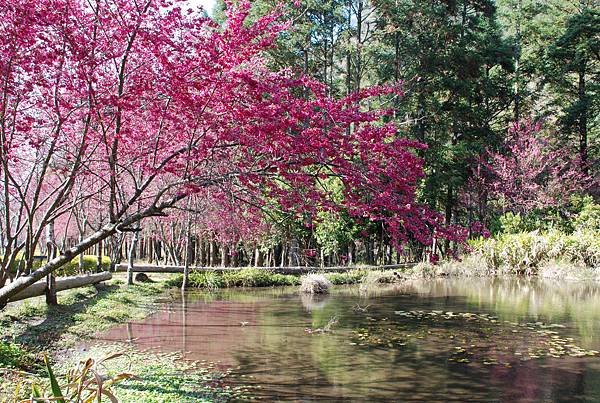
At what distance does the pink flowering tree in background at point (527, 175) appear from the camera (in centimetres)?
2250

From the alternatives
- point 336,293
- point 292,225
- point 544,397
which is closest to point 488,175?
point 292,225

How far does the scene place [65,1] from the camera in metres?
5.06

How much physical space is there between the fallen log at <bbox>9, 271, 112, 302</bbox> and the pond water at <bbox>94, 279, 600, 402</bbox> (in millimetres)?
1826

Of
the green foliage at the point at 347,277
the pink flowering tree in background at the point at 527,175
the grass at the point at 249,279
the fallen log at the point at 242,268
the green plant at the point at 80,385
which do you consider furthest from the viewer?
the pink flowering tree in background at the point at 527,175

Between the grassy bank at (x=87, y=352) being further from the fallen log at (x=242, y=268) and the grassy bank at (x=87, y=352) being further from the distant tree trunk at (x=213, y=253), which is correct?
the distant tree trunk at (x=213, y=253)

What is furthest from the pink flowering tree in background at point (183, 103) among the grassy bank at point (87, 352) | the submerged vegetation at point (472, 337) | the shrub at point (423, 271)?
the shrub at point (423, 271)

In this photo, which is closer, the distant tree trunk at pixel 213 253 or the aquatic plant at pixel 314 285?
the aquatic plant at pixel 314 285

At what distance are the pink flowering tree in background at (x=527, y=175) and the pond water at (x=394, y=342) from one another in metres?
9.37

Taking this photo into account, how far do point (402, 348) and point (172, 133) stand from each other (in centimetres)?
439

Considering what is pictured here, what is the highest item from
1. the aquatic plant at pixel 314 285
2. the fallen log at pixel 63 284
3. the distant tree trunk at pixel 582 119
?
the distant tree trunk at pixel 582 119

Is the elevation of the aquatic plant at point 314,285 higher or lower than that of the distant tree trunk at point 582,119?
lower

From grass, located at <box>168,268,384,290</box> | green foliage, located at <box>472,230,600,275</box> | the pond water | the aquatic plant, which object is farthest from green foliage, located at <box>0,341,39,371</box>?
green foliage, located at <box>472,230,600,275</box>

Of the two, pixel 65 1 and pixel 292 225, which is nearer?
pixel 65 1

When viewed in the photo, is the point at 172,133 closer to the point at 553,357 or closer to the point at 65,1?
the point at 65,1
